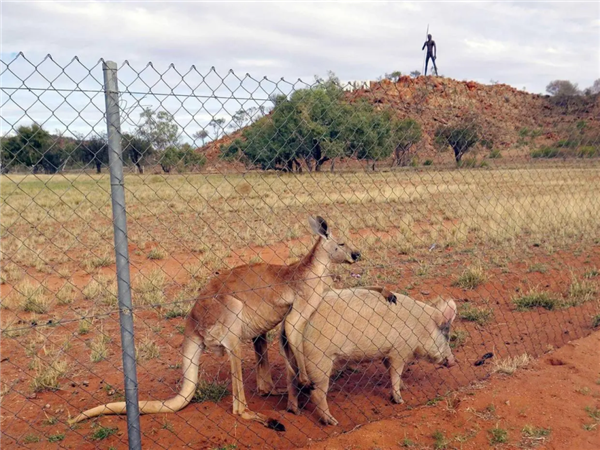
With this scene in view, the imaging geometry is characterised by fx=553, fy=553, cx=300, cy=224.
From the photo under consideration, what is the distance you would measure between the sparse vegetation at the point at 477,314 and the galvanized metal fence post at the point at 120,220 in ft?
16.4

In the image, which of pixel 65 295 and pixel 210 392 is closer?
pixel 210 392

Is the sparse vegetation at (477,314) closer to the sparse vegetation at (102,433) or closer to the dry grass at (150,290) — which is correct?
the dry grass at (150,290)

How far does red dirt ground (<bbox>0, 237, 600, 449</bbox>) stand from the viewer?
14.6ft

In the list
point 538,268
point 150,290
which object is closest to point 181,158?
point 150,290

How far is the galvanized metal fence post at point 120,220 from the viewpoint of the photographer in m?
3.10

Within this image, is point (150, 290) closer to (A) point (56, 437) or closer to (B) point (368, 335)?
(A) point (56, 437)

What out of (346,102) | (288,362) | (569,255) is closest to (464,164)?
(346,102)

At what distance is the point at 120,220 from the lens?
316cm

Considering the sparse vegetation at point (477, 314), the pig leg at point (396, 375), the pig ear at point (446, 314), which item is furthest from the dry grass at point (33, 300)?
the sparse vegetation at point (477, 314)

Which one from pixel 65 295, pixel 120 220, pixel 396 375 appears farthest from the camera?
pixel 65 295

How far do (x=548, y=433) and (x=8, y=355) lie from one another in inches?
235

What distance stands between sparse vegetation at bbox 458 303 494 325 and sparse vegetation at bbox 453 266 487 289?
111 cm

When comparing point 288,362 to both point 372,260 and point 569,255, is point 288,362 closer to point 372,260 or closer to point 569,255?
point 372,260

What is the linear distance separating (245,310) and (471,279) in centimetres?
480
